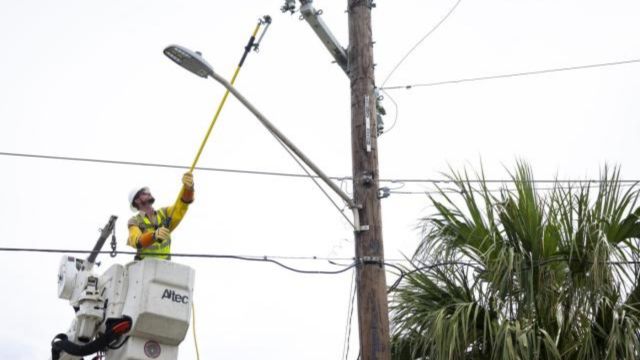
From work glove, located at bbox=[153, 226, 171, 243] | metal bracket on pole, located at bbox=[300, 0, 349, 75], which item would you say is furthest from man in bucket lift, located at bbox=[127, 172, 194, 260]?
metal bracket on pole, located at bbox=[300, 0, 349, 75]

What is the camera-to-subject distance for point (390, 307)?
28.1ft

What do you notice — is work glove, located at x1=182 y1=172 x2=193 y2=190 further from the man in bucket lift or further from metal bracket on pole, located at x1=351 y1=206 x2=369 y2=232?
metal bracket on pole, located at x1=351 y1=206 x2=369 y2=232

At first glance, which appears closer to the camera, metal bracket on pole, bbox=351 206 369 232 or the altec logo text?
the altec logo text

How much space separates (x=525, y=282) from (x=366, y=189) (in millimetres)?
1654

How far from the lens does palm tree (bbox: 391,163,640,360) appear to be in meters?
7.77

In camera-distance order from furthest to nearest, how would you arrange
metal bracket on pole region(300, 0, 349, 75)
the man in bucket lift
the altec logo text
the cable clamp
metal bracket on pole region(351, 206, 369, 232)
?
metal bracket on pole region(300, 0, 349, 75) < metal bracket on pole region(351, 206, 369, 232) < the cable clamp < the man in bucket lift < the altec logo text

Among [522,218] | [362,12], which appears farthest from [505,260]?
[362,12]

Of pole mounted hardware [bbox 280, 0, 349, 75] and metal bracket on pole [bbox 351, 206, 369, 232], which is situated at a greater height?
pole mounted hardware [bbox 280, 0, 349, 75]

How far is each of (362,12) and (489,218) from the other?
2.34 m

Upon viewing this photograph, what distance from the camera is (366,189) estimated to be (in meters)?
8.12

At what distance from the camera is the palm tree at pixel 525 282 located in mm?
7770

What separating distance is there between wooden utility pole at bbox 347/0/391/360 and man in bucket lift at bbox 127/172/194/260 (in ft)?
5.04

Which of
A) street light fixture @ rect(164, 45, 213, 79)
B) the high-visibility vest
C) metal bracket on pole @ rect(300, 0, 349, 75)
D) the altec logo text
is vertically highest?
metal bracket on pole @ rect(300, 0, 349, 75)

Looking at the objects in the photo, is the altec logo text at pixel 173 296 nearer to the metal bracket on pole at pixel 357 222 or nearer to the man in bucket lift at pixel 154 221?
the man in bucket lift at pixel 154 221
